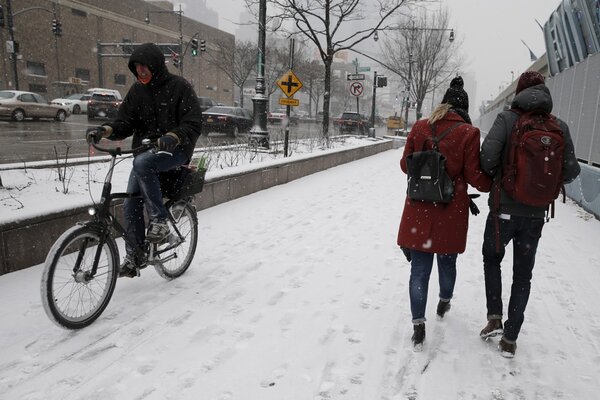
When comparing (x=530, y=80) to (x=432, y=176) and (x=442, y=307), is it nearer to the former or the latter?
(x=432, y=176)

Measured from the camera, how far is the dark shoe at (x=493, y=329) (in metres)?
3.41

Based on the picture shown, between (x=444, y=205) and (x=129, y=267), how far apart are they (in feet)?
8.52

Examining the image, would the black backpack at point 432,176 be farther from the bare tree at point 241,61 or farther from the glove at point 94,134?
the bare tree at point 241,61

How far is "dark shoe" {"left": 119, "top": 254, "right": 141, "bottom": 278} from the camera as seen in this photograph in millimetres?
3732

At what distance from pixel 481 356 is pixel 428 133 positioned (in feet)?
5.55

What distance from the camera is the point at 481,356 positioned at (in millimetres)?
3289

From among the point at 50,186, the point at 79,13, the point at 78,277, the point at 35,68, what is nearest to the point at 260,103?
the point at 50,186

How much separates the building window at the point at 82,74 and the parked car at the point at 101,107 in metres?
27.3

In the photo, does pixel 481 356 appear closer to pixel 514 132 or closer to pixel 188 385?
pixel 514 132

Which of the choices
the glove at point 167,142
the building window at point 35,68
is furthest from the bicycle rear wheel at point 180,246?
the building window at point 35,68

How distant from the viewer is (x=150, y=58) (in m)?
3.67

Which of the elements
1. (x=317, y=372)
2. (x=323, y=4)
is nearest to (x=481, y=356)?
(x=317, y=372)

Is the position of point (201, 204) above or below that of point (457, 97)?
below

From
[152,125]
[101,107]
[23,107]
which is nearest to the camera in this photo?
[152,125]
